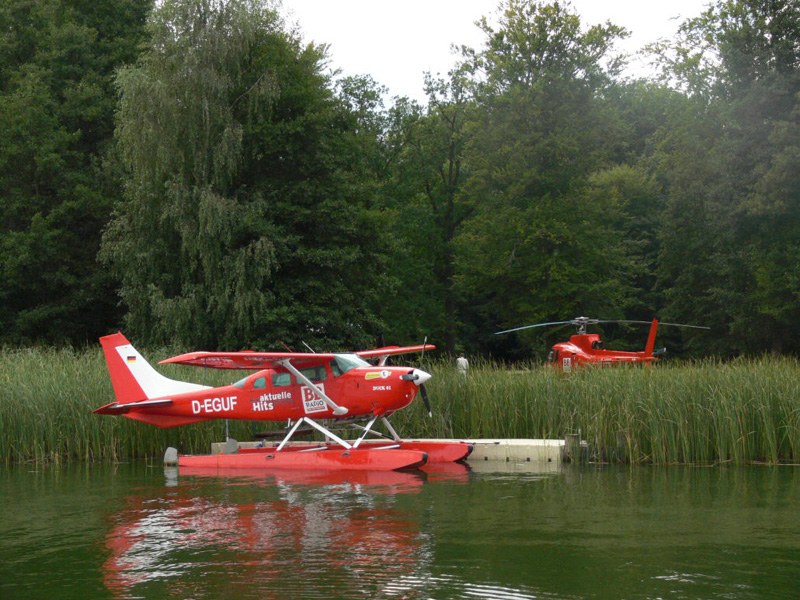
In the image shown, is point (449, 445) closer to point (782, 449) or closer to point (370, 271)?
point (782, 449)

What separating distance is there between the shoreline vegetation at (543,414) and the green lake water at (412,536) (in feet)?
3.15

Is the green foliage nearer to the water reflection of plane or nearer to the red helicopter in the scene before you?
the red helicopter

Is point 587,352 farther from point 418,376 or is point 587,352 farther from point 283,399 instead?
point 283,399

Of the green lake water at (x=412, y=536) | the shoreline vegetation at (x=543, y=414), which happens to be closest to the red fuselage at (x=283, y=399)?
the green lake water at (x=412, y=536)

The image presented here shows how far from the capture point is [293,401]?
50.5ft

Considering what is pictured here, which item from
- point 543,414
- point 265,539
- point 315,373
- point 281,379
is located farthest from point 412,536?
point 543,414

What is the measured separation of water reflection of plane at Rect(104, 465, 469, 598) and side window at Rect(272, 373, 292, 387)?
234cm

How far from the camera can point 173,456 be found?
15453 millimetres

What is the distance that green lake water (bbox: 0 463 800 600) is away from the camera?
24.1 feet

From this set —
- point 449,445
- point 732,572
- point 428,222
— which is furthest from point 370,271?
point 732,572

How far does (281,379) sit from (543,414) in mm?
4668

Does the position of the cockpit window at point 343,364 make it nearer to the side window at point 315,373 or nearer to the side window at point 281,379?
the side window at point 315,373

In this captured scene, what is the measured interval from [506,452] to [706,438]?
318cm

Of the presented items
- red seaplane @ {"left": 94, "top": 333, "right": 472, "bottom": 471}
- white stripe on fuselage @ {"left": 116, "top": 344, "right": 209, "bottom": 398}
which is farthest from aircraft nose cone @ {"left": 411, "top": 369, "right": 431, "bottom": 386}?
white stripe on fuselage @ {"left": 116, "top": 344, "right": 209, "bottom": 398}
